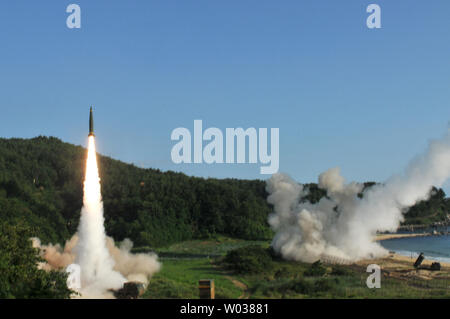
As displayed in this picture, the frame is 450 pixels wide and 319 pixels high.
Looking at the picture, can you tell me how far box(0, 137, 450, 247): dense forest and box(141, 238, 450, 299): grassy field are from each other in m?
37.9

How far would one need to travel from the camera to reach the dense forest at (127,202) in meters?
100

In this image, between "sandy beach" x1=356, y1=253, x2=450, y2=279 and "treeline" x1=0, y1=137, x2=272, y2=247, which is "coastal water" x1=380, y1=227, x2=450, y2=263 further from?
"treeline" x1=0, y1=137, x2=272, y2=247

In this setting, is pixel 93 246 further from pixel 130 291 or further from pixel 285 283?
pixel 285 283

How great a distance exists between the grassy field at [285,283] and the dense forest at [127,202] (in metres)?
37.9

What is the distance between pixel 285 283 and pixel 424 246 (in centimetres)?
6498

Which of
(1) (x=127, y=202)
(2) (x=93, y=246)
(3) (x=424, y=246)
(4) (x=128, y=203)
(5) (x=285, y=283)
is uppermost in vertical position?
(1) (x=127, y=202)

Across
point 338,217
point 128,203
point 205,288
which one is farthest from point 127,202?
point 205,288

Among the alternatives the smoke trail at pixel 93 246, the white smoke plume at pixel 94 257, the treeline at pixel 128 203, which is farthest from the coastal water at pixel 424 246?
the smoke trail at pixel 93 246

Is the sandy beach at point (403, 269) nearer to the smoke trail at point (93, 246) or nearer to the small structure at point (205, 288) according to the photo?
the smoke trail at point (93, 246)

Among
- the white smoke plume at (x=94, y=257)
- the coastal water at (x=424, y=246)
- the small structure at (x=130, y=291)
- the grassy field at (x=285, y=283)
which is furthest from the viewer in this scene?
the coastal water at (x=424, y=246)

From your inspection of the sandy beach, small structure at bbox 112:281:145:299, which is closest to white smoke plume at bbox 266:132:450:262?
the sandy beach

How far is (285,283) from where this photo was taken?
148 ft
